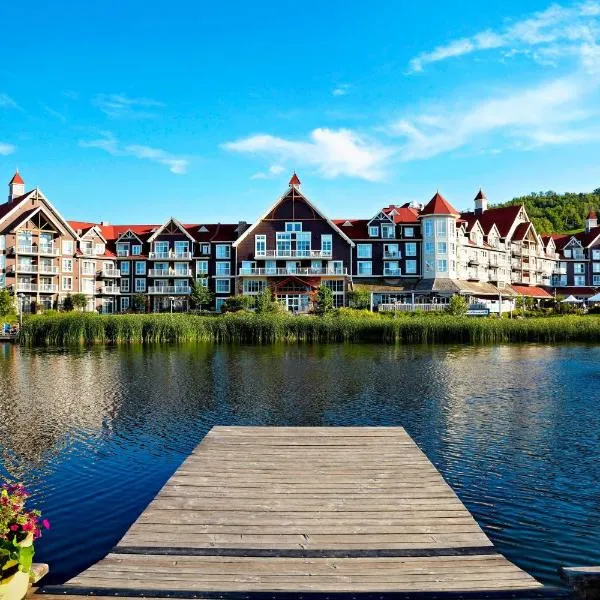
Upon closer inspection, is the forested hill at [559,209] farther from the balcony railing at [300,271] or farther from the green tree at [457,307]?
the green tree at [457,307]

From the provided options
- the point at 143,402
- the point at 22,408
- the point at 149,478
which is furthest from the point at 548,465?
the point at 22,408

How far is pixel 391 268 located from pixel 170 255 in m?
28.2

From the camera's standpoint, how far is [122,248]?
78250 millimetres

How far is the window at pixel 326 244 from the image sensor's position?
71.3 metres

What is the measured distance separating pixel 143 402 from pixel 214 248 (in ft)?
182

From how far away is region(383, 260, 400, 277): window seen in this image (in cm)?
7319

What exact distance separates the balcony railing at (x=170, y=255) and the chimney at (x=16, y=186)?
61.0 ft

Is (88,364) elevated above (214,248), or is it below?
below

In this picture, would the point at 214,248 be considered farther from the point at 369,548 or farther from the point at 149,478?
the point at 369,548

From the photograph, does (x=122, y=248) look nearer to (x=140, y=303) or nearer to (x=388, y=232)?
(x=140, y=303)

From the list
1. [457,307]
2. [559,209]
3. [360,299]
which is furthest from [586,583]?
[559,209]

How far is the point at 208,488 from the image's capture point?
32.8 ft

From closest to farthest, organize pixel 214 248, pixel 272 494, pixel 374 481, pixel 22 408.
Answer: pixel 272 494
pixel 374 481
pixel 22 408
pixel 214 248

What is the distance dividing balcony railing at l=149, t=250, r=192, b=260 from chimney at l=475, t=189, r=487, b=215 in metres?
44.0
